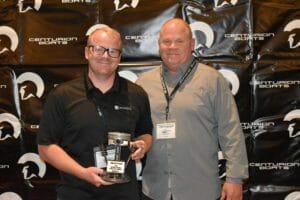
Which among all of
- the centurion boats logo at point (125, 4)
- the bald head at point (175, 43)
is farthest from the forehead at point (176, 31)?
the centurion boats logo at point (125, 4)

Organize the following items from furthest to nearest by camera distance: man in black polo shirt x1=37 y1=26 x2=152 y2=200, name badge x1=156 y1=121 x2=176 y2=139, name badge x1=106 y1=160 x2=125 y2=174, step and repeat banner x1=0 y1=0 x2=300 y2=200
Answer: step and repeat banner x1=0 y1=0 x2=300 y2=200 → name badge x1=156 y1=121 x2=176 y2=139 → man in black polo shirt x1=37 y1=26 x2=152 y2=200 → name badge x1=106 y1=160 x2=125 y2=174

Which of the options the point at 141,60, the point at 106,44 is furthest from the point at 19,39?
the point at 106,44

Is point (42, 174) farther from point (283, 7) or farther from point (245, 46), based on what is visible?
point (283, 7)

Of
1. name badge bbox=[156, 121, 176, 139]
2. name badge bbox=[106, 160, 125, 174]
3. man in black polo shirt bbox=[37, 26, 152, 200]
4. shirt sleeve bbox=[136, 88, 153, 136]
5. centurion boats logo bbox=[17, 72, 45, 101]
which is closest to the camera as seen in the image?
name badge bbox=[106, 160, 125, 174]

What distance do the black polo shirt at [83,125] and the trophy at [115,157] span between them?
0.27ft

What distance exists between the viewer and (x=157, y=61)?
259cm

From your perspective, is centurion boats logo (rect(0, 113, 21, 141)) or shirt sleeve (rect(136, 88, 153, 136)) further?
centurion boats logo (rect(0, 113, 21, 141))

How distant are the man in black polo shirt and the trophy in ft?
0.25

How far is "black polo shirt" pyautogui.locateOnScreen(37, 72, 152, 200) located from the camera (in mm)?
1632

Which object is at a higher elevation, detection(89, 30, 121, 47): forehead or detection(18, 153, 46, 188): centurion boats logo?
detection(89, 30, 121, 47): forehead

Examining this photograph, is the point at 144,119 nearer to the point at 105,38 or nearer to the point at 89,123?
the point at 89,123

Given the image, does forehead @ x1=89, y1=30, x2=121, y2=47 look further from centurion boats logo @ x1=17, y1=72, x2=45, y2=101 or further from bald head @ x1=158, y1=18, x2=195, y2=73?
centurion boats logo @ x1=17, y1=72, x2=45, y2=101

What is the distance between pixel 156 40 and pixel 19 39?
97cm

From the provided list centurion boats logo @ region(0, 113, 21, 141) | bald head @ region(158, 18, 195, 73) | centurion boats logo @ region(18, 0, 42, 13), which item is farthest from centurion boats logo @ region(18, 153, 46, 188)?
bald head @ region(158, 18, 195, 73)
